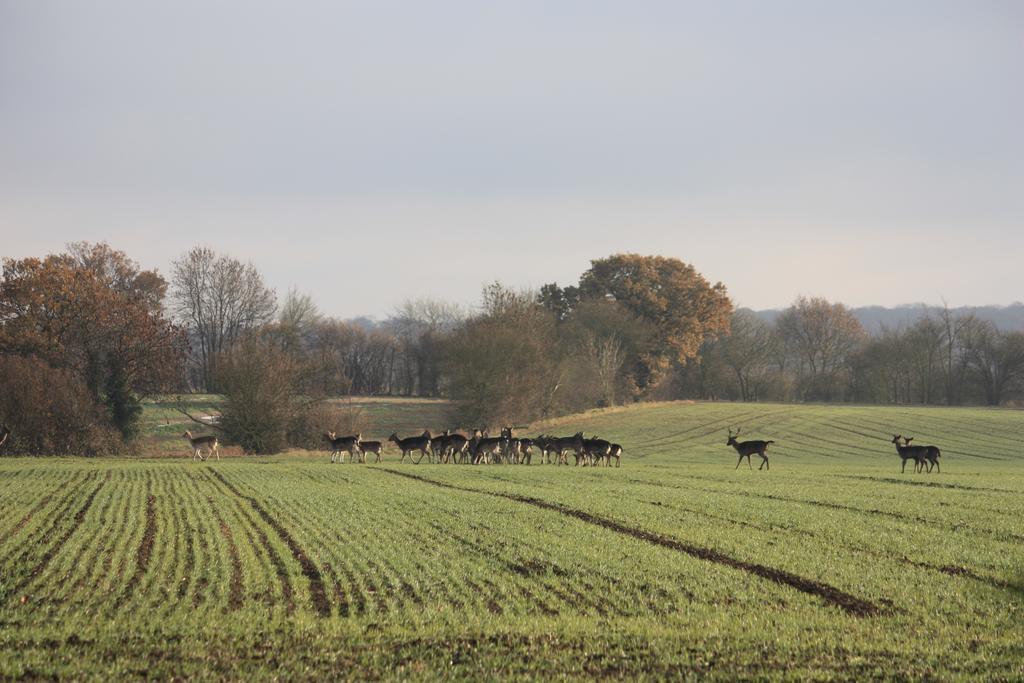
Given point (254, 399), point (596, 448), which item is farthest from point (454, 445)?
point (254, 399)

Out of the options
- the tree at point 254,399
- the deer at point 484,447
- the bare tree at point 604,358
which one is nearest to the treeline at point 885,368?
the bare tree at point 604,358

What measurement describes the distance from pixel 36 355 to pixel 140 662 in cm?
4688

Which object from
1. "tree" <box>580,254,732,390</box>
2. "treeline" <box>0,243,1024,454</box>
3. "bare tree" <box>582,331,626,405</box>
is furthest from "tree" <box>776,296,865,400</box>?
"bare tree" <box>582,331,626,405</box>

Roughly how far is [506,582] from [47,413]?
41.1 m

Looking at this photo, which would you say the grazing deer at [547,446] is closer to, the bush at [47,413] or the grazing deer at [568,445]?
the grazing deer at [568,445]

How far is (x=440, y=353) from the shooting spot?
66250mm

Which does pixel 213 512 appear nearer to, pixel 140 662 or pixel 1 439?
pixel 140 662

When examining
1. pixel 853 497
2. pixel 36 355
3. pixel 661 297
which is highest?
pixel 661 297

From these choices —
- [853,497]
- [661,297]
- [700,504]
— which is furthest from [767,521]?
[661,297]

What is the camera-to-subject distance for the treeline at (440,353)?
51156 millimetres

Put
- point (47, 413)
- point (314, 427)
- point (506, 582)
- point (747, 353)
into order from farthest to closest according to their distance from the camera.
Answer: point (747, 353), point (314, 427), point (47, 413), point (506, 582)

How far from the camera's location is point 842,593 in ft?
41.6

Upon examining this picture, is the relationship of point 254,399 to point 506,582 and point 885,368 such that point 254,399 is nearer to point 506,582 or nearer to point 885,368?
point 506,582

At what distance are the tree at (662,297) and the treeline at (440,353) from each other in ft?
0.56
